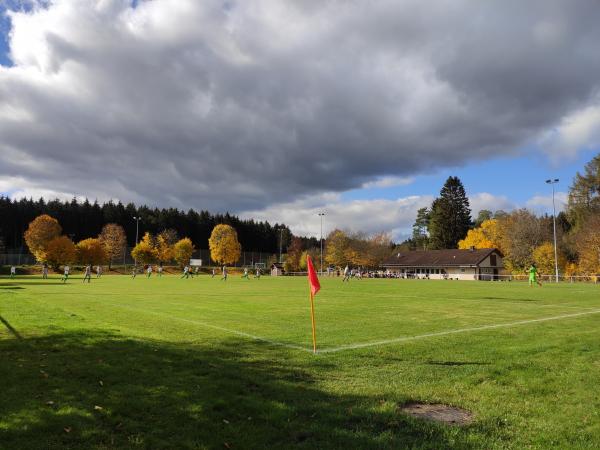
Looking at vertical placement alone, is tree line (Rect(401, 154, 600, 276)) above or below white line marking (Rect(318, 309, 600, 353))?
above

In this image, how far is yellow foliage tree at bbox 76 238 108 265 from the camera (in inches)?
3679

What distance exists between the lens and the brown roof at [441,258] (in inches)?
3575

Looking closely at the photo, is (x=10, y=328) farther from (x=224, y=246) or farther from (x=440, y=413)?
(x=224, y=246)

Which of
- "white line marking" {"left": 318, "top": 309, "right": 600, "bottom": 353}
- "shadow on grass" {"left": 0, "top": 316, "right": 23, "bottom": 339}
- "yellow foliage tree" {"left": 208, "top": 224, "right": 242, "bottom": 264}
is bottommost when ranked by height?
"white line marking" {"left": 318, "top": 309, "right": 600, "bottom": 353}

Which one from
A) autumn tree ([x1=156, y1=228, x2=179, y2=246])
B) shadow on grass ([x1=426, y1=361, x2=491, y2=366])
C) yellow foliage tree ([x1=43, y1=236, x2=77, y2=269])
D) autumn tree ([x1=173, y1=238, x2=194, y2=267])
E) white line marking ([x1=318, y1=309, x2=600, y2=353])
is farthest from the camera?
autumn tree ([x1=156, y1=228, x2=179, y2=246])

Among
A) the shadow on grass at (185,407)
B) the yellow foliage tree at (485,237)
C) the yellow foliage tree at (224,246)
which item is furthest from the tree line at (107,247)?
the shadow on grass at (185,407)

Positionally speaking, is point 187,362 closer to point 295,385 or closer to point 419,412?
point 295,385

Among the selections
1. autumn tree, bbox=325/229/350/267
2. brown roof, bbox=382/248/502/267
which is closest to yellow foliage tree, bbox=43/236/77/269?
autumn tree, bbox=325/229/350/267

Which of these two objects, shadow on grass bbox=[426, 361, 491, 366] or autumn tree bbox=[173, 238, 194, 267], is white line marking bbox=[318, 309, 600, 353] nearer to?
shadow on grass bbox=[426, 361, 491, 366]

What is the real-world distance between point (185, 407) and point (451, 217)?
386 ft

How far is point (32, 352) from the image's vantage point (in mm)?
9047

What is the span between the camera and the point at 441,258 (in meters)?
96.9

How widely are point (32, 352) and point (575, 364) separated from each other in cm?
1086

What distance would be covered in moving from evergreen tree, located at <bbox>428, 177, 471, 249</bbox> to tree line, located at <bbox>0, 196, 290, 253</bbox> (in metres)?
52.8
